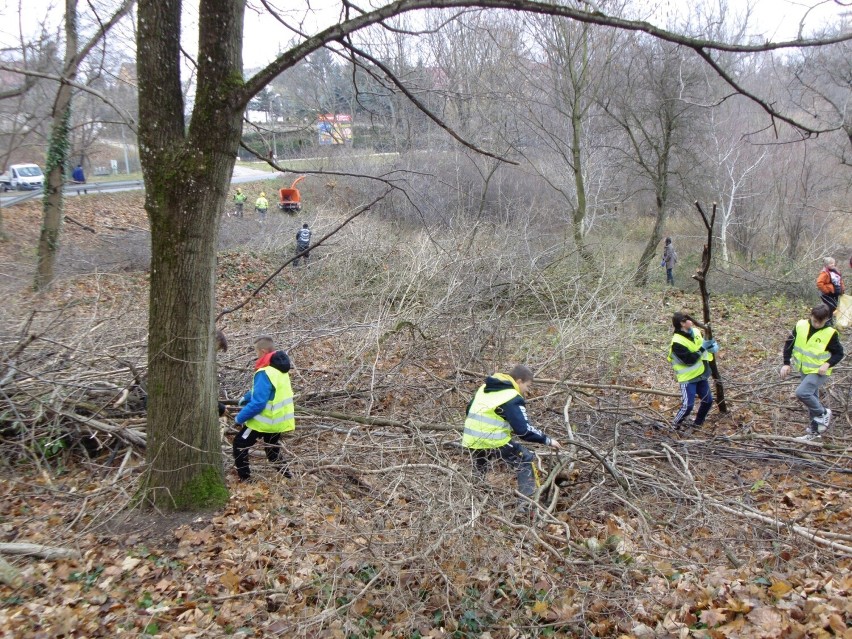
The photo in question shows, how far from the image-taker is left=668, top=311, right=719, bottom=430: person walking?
684 cm

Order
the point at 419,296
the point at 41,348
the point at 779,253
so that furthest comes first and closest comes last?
1. the point at 779,253
2. the point at 419,296
3. the point at 41,348

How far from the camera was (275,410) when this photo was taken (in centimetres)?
546

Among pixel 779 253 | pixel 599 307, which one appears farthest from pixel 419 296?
pixel 779 253

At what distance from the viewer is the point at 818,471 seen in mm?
6133

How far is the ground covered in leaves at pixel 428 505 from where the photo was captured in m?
3.83

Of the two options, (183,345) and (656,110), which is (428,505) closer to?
(183,345)

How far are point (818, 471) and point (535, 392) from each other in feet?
10.4

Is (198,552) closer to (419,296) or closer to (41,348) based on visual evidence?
(41,348)

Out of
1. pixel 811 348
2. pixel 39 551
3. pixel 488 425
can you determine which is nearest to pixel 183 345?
pixel 39 551

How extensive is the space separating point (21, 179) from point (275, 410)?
98.0 ft

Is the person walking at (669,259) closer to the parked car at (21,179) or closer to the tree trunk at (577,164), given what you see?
the tree trunk at (577,164)

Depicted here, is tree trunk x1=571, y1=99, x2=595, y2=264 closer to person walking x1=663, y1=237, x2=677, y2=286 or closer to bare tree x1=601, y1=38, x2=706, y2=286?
bare tree x1=601, y1=38, x2=706, y2=286

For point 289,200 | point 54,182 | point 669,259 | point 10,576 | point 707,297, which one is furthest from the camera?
point 289,200

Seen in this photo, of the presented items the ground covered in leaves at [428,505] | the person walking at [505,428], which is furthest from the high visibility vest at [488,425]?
the ground covered in leaves at [428,505]
